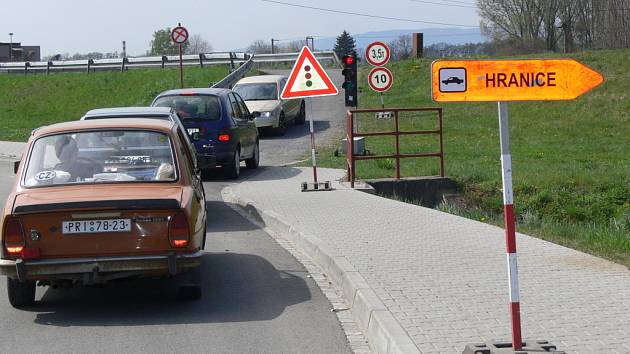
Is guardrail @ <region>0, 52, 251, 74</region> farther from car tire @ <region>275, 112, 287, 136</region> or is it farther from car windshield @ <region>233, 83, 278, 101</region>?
car tire @ <region>275, 112, 287, 136</region>

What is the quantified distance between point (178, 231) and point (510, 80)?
3333 mm

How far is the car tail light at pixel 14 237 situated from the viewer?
25.8 ft

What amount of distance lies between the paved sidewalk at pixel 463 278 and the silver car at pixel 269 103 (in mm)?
15357

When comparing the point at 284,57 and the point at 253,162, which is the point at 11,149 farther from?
the point at 284,57

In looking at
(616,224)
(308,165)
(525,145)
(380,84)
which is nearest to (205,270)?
(616,224)

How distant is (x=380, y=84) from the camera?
23766 mm

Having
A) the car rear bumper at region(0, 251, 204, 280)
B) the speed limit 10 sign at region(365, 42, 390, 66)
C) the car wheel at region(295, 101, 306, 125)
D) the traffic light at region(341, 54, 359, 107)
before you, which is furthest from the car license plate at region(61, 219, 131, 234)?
the car wheel at region(295, 101, 306, 125)

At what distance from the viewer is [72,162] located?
28.9 ft

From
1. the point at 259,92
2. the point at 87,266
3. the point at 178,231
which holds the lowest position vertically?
the point at 87,266

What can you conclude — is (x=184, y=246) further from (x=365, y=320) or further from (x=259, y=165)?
(x=259, y=165)

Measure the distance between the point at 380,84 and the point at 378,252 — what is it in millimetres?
14113

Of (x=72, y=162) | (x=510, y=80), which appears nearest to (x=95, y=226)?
(x=72, y=162)

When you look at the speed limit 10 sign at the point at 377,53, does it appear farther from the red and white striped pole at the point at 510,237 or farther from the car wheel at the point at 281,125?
the red and white striped pole at the point at 510,237

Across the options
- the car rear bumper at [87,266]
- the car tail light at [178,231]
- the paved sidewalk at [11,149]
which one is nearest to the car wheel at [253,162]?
the paved sidewalk at [11,149]
